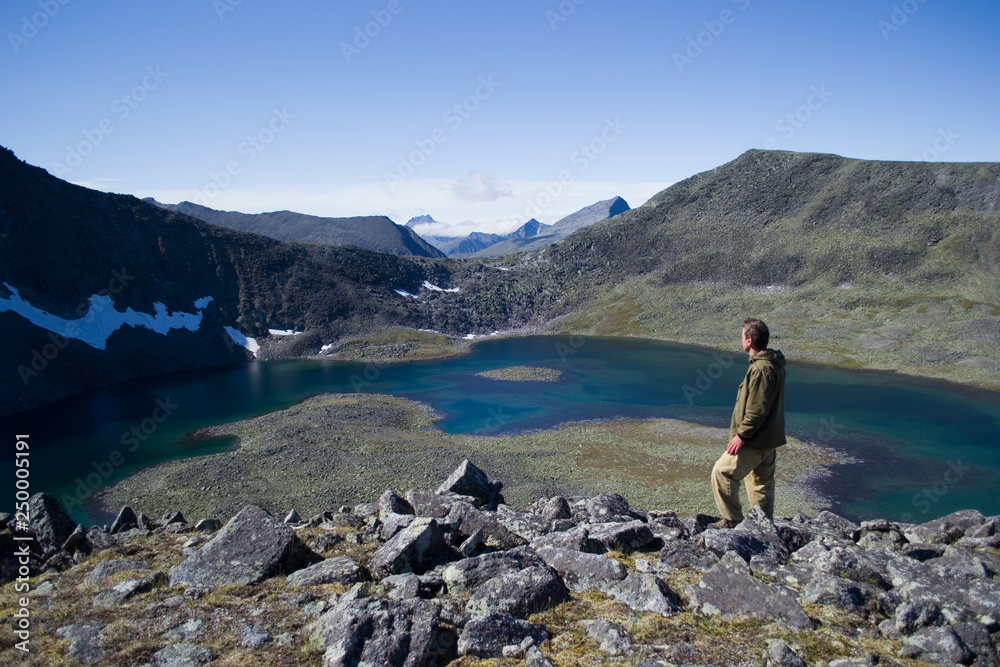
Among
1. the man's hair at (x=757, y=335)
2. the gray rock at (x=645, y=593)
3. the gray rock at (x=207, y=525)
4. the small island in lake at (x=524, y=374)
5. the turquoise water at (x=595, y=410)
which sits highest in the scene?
the man's hair at (x=757, y=335)

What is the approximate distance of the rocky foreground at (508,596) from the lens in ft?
23.5

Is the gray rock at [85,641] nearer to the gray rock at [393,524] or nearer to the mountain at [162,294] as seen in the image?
the gray rock at [393,524]

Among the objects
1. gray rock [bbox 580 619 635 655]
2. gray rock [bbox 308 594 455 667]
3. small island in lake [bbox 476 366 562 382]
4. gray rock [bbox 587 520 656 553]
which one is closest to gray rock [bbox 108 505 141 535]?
gray rock [bbox 308 594 455 667]

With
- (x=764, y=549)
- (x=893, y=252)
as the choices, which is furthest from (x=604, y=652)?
(x=893, y=252)

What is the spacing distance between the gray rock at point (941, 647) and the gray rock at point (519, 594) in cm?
452

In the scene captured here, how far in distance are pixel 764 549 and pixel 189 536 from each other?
1256 centimetres

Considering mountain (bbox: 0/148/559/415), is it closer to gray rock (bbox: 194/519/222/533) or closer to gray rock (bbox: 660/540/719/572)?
gray rock (bbox: 194/519/222/533)

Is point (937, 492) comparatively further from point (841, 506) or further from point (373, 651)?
point (373, 651)

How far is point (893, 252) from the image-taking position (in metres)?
97.9

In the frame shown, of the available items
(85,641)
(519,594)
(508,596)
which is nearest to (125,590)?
(85,641)

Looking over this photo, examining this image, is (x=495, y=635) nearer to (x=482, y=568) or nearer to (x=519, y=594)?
(x=519, y=594)

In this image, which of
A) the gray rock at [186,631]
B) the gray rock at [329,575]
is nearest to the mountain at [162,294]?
the gray rock at [329,575]

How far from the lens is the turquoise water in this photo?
116ft

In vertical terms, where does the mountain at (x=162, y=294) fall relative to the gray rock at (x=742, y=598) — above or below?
above
